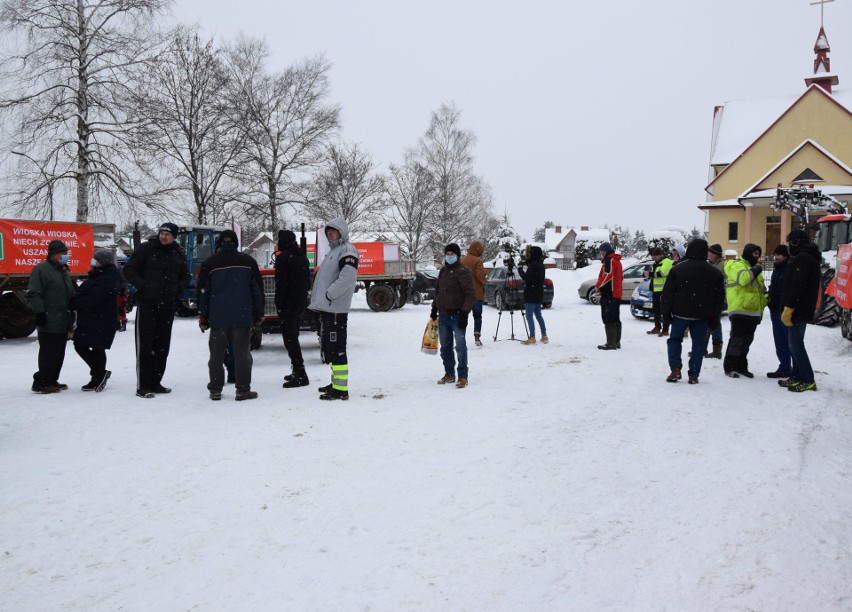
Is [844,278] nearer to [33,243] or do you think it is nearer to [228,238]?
[228,238]

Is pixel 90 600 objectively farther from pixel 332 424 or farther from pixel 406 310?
pixel 406 310

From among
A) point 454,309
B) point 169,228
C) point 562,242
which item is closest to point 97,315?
point 169,228

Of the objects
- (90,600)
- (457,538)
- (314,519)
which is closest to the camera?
(90,600)

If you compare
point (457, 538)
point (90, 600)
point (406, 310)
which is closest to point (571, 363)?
point (457, 538)

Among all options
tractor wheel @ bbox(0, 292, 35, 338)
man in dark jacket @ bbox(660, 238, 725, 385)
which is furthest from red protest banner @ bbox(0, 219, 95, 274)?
man in dark jacket @ bbox(660, 238, 725, 385)

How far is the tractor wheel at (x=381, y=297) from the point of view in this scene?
835 inches

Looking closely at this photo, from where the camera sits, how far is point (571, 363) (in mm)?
9859

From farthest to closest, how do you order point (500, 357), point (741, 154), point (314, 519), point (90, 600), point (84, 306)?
1. point (741, 154)
2. point (500, 357)
3. point (84, 306)
4. point (314, 519)
5. point (90, 600)

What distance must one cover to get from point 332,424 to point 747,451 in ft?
11.6

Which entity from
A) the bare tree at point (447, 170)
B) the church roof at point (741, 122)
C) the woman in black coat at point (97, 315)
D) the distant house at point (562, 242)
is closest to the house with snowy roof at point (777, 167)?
the church roof at point (741, 122)

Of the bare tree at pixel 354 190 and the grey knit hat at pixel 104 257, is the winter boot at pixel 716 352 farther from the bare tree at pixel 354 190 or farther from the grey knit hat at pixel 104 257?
the bare tree at pixel 354 190

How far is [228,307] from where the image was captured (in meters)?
7.34

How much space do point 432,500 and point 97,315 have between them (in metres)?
5.42

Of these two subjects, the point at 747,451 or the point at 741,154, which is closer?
the point at 747,451
